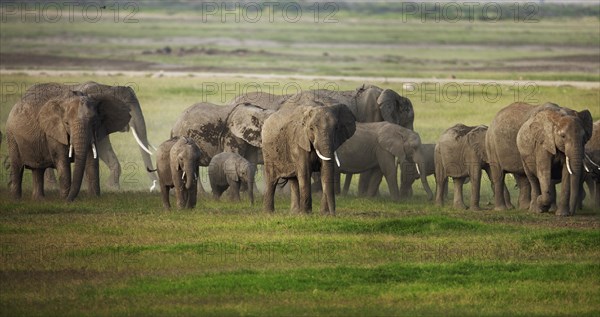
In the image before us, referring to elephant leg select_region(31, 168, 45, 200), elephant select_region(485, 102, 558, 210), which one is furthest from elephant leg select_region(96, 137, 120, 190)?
elephant select_region(485, 102, 558, 210)

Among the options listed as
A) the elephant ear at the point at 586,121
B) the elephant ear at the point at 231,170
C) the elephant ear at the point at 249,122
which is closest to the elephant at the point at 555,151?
the elephant ear at the point at 586,121

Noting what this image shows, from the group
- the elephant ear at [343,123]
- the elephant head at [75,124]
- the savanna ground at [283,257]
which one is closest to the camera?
the savanna ground at [283,257]

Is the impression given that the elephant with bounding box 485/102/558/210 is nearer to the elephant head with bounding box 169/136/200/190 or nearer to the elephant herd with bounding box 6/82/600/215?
the elephant herd with bounding box 6/82/600/215

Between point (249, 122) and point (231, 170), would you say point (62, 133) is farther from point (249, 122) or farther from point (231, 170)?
point (249, 122)

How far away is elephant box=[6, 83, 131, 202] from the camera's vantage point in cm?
2636

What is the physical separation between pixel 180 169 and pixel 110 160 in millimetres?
5825

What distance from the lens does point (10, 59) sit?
7719 centimetres

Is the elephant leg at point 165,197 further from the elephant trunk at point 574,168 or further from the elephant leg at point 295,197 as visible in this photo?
the elephant trunk at point 574,168

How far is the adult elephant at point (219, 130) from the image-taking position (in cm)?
3030

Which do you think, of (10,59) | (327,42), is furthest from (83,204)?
(327,42)

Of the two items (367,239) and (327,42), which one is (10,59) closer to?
(327,42)

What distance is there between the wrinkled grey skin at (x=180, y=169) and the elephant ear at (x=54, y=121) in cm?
179

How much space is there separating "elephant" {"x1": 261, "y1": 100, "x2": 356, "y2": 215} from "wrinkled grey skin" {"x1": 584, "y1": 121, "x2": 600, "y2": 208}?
4.70 metres

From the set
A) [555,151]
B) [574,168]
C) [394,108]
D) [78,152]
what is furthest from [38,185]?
[574,168]
